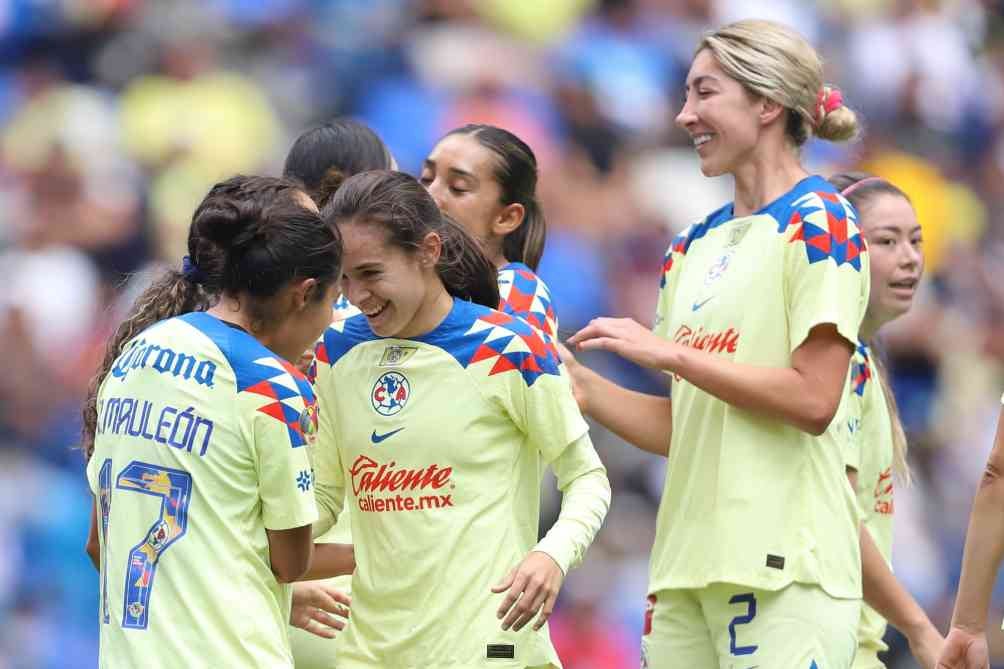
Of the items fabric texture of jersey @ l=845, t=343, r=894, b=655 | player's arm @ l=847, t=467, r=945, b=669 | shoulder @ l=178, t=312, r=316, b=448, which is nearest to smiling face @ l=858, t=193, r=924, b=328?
fabric texture of jersey @ l=845, t=343, r=894, b=655

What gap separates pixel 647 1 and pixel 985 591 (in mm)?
5539

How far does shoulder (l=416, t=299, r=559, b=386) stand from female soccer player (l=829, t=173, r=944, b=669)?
1328 millimetres

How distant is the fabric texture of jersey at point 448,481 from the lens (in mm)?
3723

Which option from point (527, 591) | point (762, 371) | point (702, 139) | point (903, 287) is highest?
point (702, 139)

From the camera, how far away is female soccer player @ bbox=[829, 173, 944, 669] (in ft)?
15.9

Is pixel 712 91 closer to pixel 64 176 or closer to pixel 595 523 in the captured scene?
pixel 595 523

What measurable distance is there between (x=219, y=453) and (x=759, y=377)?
1.36 m

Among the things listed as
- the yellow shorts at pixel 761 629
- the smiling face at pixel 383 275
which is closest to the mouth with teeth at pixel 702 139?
the smiling face at pixel 383 275

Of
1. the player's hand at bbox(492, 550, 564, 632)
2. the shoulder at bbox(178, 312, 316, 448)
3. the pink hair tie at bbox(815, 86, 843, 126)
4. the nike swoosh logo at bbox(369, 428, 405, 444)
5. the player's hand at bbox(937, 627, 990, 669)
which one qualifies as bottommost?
the player's hand at bbox(937, 627, 990, 669)

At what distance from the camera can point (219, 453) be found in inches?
132

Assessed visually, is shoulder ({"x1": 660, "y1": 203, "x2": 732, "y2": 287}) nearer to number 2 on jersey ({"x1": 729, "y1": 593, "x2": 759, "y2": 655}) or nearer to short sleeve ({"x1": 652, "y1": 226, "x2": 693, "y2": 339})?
short sleeve ({"x1": 652, "y1": 226, "x2": 693, "y2": 339})

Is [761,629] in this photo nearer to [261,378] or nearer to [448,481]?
[448,481]

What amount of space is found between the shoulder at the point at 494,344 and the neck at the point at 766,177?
0.78 meters

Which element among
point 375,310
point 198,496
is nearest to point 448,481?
point 375,310
